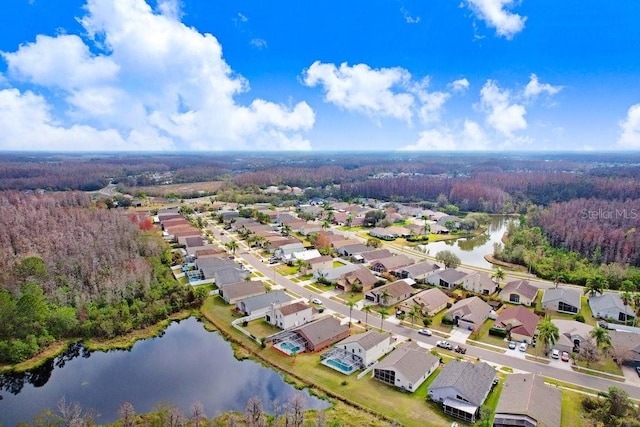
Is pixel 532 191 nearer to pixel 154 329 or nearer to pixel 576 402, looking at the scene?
pixel 576 402

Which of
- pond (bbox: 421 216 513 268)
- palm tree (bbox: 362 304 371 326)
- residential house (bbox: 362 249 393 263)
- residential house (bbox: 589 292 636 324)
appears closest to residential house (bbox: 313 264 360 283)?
residential house (bbox: 362 249 393 263)

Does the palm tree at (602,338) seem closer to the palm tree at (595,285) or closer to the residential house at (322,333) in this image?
the palm tree at (595,285)

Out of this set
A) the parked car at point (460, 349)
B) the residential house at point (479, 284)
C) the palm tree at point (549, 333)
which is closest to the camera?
the palm tree at point (549, 333)

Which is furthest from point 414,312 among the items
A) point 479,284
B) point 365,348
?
point 479,284

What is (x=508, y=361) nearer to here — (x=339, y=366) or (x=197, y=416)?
(x=339, y=366)

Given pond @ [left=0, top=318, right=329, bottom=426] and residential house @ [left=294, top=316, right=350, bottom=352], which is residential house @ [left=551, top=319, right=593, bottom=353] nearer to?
residential house @ [left=294, top=316, right=350, bottom=352]

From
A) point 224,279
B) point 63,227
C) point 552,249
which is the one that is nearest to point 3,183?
point 63,227

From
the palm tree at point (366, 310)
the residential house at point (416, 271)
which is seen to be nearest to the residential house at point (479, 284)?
the residential house at point (416, 271)
